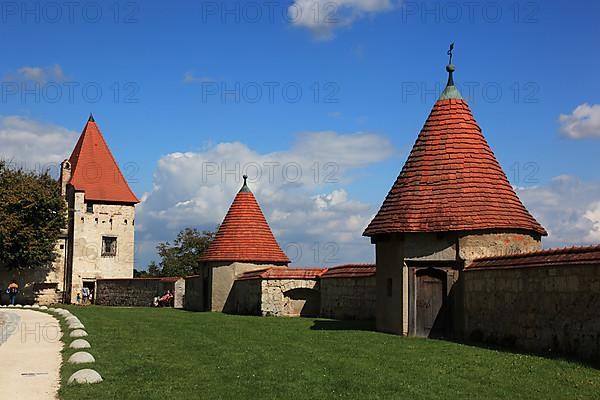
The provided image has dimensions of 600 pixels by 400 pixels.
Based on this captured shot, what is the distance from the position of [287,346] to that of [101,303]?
33.5m

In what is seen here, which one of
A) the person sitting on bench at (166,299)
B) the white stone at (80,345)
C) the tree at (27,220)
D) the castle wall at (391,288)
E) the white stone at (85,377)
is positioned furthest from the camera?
the tree at (27,220)

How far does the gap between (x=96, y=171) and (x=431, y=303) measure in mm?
36136

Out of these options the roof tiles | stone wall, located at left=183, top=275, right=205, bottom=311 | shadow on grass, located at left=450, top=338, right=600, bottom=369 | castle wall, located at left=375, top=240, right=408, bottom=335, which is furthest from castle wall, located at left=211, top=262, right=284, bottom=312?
the roof tiles

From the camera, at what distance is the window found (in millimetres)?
47562

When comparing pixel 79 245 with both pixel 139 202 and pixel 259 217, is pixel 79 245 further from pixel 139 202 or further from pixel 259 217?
pixel 259 217

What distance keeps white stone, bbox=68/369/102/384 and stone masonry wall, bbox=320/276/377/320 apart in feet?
44.8

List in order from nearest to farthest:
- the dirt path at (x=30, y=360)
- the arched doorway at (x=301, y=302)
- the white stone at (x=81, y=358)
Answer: the dirt path at (x=30, y=360) < the white stone at (x=81, y=358) < the arched doorway at (x=301, y=302)

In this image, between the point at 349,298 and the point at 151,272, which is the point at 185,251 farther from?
the point at 349,298

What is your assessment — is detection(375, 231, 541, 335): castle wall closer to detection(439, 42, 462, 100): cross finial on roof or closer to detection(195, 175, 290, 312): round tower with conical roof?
detection(439, 42, 462, 100): cross finial on roof

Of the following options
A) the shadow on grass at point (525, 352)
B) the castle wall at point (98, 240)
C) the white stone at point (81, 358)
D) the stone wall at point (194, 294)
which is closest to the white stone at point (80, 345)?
the white stone at point (81, 358)

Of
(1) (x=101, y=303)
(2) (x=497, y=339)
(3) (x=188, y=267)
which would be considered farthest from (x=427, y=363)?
(3) (x=188, y=267)

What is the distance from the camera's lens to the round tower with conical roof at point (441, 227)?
1680cm

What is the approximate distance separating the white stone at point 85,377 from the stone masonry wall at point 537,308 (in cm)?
773

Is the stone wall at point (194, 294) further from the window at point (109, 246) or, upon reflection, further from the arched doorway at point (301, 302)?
Answer: the window at point (109, 246)
